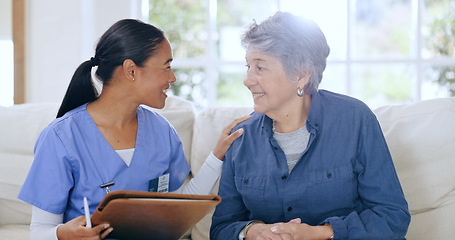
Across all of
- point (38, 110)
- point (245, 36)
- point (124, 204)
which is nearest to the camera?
point (124, 204)

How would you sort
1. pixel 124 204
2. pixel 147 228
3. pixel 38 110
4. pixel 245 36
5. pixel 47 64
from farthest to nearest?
pixel 47 64, pixel 38 110, pixel 245 36, pixel 147 228, pixel 124 204

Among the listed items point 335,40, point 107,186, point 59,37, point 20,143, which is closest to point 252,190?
point 107,186

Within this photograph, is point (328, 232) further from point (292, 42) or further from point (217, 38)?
point (217, 38)

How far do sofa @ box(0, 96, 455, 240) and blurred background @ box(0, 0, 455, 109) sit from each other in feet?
2.41

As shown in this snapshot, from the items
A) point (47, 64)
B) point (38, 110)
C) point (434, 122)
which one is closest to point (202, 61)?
point (47, 64)

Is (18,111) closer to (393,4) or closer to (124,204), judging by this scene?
(124,204)

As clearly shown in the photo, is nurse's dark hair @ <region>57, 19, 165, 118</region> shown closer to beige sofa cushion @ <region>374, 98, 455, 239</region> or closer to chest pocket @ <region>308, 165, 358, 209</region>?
chest pocket @ <region>308, 165, 358, 209</region>

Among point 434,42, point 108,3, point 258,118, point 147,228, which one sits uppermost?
point 108,3

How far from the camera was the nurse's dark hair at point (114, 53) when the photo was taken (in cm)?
164

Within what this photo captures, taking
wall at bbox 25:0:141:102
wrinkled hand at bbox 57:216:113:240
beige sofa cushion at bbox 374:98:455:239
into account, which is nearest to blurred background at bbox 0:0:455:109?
wall at bbox 25:0:141:102

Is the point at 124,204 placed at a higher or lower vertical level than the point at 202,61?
lower

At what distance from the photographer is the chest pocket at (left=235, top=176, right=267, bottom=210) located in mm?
1700

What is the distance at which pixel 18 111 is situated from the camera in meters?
2.32

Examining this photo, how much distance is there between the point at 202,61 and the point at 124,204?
1.96 metres
